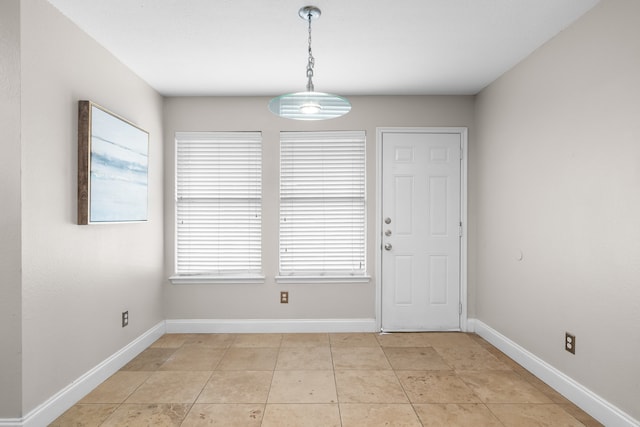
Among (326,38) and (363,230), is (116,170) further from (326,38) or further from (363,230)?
(363,230)

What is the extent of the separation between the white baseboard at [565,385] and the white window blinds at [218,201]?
241cm

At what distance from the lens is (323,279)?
3902mm

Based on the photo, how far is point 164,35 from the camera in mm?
2604

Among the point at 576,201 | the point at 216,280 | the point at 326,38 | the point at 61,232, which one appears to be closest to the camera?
the point at 61,232

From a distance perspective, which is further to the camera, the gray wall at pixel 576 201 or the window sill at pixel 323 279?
the window sill at pixel 323 279

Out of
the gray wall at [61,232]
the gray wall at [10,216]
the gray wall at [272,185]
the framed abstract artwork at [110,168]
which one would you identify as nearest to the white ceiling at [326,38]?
the gray wall at [61,232]

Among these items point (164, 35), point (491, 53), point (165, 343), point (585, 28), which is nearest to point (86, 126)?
point (164, 35)

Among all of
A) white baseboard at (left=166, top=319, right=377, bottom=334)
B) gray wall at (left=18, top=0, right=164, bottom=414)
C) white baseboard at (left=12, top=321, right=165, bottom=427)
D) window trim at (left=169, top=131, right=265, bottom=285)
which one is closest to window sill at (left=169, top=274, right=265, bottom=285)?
window trim at (left=169, top=131, right=265, bottom=285)

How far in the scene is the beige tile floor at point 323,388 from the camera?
227 centimetres

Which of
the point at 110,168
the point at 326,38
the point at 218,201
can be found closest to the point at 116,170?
the point at 110,168

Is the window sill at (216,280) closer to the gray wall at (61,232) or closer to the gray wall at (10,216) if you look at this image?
the gray wall at (61,232)

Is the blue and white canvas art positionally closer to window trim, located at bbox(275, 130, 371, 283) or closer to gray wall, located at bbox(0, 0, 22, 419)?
gray wall, located at bbox(0, 0, 22, 419)

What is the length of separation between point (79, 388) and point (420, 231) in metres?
3.16

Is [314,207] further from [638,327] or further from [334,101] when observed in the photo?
[638,327]
